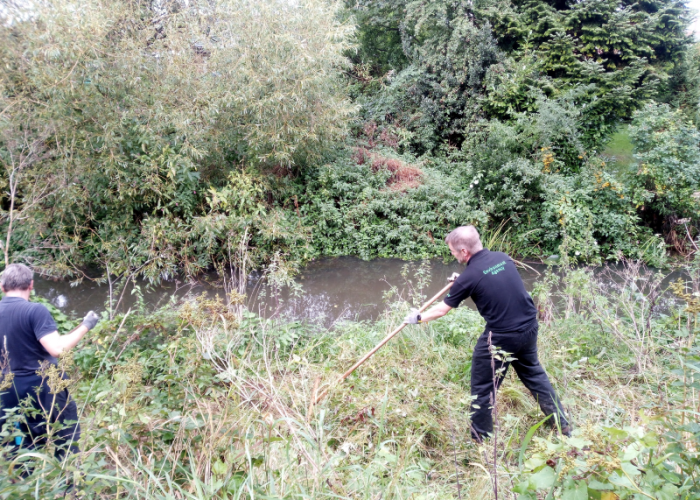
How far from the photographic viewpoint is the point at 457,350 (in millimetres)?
3998

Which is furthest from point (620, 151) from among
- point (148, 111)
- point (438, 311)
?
point (148, 111)

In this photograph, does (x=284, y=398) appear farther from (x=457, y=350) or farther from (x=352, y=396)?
(x=457, y=350)

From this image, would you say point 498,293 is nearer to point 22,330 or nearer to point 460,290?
point 460,290

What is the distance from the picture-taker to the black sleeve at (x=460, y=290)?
2.95 meters

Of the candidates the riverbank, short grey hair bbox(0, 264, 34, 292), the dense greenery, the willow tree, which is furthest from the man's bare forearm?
the willow tree

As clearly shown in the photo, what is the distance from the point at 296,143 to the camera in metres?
7.73

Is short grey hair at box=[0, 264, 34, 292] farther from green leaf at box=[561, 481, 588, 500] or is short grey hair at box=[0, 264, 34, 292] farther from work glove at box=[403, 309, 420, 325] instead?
green leaf at box=[561, 481, 588, 500]

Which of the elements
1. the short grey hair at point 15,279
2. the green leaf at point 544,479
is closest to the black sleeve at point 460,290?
the green leaf at point 544,479

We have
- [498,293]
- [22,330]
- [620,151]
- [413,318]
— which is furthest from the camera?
[620,151]

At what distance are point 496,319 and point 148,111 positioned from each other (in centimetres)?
654

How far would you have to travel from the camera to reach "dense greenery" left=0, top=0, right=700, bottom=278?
6566 mm

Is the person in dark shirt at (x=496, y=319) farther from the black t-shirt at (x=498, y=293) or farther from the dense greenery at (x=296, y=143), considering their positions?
the dense greenery at (x=296, y=143)

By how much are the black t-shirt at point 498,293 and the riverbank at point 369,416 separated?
1.86 ft

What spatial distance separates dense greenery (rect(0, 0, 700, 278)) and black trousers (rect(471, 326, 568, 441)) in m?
3.14
